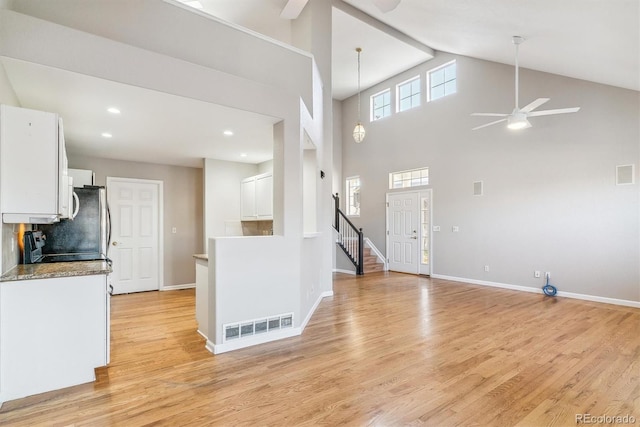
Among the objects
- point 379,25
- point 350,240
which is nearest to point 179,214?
point 350,240

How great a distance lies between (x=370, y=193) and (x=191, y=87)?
6.76 m

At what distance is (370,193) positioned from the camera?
9.17 meters

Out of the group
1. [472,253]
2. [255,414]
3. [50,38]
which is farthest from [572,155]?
[50,38]

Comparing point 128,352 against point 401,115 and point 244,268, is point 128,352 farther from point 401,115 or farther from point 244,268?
point 401,115

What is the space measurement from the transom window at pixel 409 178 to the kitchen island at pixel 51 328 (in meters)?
6.89

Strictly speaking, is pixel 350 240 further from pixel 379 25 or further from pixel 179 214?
pixel 379 25

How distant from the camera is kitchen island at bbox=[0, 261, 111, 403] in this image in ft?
7.71

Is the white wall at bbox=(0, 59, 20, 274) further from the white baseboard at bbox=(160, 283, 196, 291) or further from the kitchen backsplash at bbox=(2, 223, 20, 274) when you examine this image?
the white baseboard at bbox=(160, 283, 196, 291)

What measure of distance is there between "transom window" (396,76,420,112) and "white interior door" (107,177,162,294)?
6258 mm

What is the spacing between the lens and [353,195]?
9766mm

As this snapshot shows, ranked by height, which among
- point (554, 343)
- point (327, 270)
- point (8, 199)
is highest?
point (8, 199)

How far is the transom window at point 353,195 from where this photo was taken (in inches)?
377

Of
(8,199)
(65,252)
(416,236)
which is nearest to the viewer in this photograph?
(8,199)

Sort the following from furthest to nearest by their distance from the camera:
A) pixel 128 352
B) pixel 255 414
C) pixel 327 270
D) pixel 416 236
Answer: pixel 416 236
pixel 327 270
pixel 128 352
pixel 255 414
